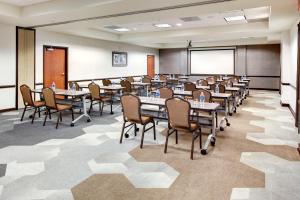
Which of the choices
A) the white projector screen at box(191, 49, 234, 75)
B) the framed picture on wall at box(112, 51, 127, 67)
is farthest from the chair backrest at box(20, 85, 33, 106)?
the white projector screen at box(191, 49, 234, 75)

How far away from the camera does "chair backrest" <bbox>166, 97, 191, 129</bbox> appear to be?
3695 mm

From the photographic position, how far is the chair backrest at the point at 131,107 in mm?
4160

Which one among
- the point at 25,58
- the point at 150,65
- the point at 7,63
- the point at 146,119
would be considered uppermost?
the point at 150,65

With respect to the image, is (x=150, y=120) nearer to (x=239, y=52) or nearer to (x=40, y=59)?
(x=40, y=59)

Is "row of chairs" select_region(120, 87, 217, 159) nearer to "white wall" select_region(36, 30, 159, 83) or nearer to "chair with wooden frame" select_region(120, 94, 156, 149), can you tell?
"chair with wooden frame" select_region(120, 94, 156, 149)

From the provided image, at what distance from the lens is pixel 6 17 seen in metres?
6.43

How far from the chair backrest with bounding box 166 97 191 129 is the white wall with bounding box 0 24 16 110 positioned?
18.7 ft

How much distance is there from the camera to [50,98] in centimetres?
557

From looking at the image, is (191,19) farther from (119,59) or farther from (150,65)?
(150,65)

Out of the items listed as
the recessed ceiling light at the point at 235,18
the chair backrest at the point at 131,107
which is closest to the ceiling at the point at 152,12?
the recessed ceiling light at the point at 235,18

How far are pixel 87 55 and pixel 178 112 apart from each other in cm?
763

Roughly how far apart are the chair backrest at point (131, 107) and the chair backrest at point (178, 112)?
21.5 inches

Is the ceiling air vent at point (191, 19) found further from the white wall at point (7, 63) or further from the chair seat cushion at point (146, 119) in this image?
the white wall at point (7, 63)

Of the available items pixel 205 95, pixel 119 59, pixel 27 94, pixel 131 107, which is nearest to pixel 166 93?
pixel 205 95
